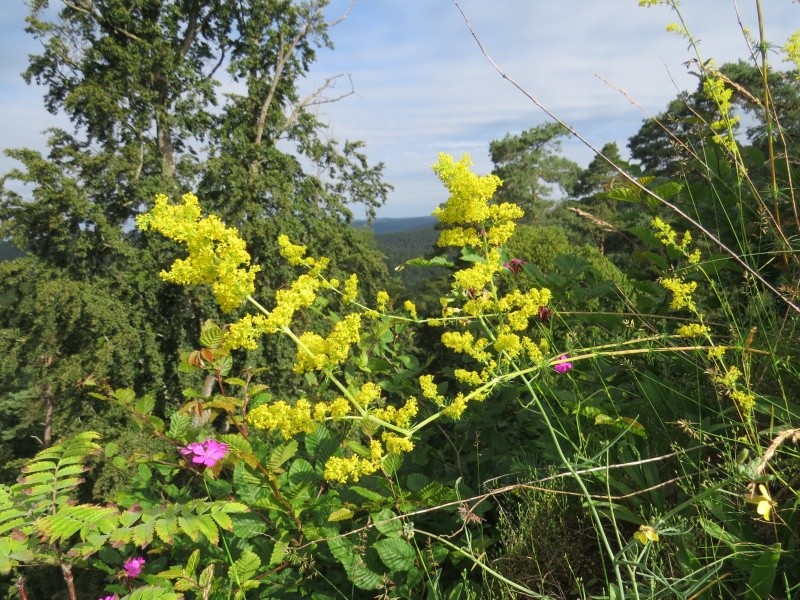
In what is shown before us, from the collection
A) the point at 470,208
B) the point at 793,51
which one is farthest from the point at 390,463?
the point at 793,51

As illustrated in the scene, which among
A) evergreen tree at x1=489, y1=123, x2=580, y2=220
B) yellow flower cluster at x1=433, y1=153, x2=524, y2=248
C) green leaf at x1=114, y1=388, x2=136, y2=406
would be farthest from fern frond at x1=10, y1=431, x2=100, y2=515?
evergreen tree at x1=489, y1=123, x2=580, y2=220

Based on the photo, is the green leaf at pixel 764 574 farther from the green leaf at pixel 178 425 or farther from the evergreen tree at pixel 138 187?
the evergreen tree at pixel 138 187

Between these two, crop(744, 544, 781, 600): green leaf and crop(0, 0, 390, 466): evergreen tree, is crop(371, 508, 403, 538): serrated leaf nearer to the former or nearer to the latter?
crop(744, 544, 781, 600): green leaf

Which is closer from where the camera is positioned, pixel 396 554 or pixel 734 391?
pixel 734 391

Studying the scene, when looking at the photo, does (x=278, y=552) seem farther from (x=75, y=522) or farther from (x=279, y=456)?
(x=75, y=522)

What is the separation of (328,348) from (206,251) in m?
0.53

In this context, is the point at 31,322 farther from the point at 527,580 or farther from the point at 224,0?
the point at 527,580

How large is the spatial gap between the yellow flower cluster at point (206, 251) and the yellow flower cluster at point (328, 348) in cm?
28

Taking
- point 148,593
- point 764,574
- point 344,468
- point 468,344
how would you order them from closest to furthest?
1. point 764,574
2. point 148,593
3. point 344,468
4. point 468,344

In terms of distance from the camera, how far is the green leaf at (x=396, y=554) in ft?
4.49

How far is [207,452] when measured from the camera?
1.57 metres

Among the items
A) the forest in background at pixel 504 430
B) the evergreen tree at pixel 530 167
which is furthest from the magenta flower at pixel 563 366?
the evergreen tree at pixel 530 167

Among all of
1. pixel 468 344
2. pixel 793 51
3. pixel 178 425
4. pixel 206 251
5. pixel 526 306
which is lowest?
pixel 178 425

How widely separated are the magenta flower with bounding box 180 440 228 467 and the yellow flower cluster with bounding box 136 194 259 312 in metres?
0.45
